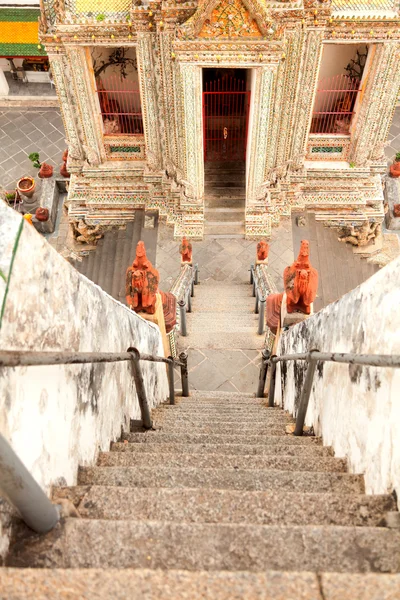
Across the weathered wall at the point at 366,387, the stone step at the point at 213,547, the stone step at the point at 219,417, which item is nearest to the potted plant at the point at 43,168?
the stone step at the point at 219,417

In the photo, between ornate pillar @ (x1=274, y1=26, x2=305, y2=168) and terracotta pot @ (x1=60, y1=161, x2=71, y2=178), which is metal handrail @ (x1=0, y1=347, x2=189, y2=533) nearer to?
ornate pillar @ (x1=274, y1=26, x2=305, y2=168)

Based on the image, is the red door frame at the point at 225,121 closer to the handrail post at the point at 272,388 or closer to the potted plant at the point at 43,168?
the potted plant at the point at 43,168

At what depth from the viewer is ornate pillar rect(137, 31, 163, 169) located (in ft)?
30.4

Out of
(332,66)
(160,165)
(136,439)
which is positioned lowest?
(160,165)

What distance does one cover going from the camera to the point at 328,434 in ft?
12.9

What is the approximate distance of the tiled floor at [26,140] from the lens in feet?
47.7

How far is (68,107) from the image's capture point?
10.5 metres

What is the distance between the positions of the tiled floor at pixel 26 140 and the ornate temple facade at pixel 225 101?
3358mm

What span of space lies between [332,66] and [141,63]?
3919mm

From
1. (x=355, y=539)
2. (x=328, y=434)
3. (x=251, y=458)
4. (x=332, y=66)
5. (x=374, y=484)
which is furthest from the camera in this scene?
(x=332, y=66)

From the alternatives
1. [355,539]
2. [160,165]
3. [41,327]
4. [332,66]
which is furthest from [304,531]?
[332,66]

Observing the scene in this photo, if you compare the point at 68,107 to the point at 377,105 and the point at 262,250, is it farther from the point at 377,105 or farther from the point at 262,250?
the point at 377,105

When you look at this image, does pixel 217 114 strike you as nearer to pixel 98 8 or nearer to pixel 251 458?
pixel 98 8

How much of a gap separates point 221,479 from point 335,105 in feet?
32.3
